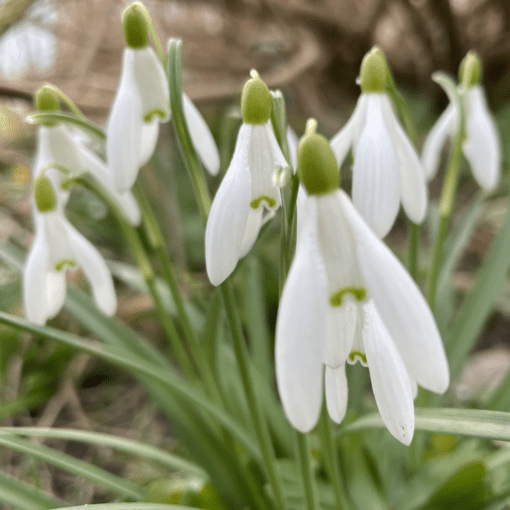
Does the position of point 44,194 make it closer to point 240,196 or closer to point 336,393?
point 240,196

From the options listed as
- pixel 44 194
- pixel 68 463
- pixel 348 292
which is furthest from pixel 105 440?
pixel 348 292

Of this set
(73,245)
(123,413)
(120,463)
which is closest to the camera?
(73,245)

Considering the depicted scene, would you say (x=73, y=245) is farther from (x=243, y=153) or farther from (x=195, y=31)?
(x=195, y=31)

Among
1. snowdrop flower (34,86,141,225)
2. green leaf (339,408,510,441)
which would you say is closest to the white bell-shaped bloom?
snowdrop flower (34,86,141,225)

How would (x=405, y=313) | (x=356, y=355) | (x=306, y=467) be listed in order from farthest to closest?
(x=306, y=467), (x=356, y=355), (x=405, y=313)

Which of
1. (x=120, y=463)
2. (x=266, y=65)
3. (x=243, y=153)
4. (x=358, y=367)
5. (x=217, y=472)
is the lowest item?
(x=120, y=463)

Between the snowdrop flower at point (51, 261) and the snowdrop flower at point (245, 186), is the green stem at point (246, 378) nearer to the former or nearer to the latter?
the snowdrop flower at point (245, 186)

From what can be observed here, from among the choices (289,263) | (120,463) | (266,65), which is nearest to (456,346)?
(289,263)

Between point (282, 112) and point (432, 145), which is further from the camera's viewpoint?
point (432, 145)
